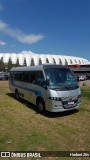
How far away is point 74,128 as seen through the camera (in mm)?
7480

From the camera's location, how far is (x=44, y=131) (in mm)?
7117

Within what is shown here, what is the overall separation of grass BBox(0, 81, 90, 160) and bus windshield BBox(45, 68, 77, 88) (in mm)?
1501

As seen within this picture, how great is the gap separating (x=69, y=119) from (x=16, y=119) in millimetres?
2372

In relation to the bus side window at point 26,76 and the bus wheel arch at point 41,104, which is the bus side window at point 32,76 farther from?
the bus wheel arch at point 41,104

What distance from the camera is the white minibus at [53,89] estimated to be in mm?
8867

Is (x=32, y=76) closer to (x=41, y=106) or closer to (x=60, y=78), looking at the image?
(x=41, y=106)

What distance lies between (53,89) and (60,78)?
0.86 metres

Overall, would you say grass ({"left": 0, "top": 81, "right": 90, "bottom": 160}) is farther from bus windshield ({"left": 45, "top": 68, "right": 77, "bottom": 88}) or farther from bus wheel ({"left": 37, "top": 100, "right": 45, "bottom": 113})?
bus windshield ({"left": 45, "top": 68, "right": 77, "bottom": 88})

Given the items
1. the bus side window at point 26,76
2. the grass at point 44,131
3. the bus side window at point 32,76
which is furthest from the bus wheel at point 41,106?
the bus side window at point 26,76

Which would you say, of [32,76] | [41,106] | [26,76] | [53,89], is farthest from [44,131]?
[26,76]

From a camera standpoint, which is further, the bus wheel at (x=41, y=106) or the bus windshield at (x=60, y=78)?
the bus wheel at (x=41, y=106)

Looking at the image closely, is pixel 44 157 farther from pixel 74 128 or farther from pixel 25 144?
pixel 74 128

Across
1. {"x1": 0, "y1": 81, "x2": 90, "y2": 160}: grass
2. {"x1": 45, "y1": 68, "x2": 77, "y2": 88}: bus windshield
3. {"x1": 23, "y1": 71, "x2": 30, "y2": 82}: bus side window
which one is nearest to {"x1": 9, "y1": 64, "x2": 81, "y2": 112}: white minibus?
{"x1": 45, "y1": 68, "x2": 77, "y2": 88}: bus windshield

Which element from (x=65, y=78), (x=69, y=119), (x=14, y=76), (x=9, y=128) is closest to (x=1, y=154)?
(x=9, y=128)
